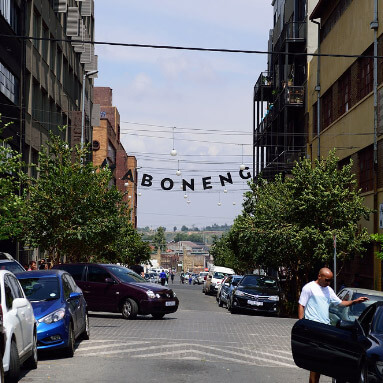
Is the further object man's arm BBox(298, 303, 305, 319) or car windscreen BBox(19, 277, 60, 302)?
car windscreen BBox(19, 277, 60, 302)

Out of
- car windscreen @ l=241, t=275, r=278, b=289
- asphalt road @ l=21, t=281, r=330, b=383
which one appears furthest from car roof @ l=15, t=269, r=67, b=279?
car windscreen @ l=241, t=275, r=278, b=289

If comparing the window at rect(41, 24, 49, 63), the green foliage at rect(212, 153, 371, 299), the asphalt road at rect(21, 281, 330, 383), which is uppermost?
the window at rect(41, 24, 49, 63)

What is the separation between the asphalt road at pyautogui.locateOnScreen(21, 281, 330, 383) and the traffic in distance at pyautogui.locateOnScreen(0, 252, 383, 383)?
1.84 ft

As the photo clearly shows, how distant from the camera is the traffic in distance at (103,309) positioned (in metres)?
10.1

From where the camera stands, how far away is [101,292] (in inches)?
986

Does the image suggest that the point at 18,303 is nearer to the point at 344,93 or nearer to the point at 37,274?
the point at 37,274

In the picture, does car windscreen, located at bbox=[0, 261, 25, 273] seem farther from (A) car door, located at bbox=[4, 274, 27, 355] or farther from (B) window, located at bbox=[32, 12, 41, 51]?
(B) window, located at bbox=[32, 12, 41, 51]

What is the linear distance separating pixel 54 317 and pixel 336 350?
20.8ft

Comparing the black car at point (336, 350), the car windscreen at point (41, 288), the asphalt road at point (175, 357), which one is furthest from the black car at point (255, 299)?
the black car at point (336, 350)

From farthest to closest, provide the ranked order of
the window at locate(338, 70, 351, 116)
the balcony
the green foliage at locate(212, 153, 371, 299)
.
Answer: the balcony → the window at locate(338, 70, 351, 116) → the green foliage at locate(212, 153, 371, 299)

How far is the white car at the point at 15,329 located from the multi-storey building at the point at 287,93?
3668 centimetres

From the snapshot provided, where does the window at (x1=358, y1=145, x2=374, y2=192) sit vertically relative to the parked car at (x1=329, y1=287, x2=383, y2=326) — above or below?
above

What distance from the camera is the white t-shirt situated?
11.2 m

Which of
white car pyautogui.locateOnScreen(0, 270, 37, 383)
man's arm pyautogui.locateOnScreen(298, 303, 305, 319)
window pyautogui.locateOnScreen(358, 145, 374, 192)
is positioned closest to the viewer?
white car pyautogui.locateOnScreen(0, 270, 37, 383)
